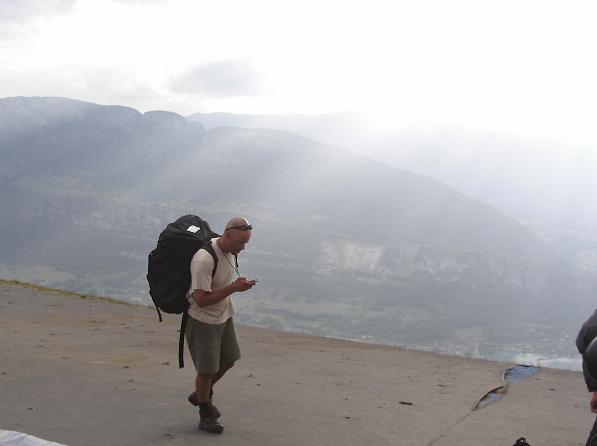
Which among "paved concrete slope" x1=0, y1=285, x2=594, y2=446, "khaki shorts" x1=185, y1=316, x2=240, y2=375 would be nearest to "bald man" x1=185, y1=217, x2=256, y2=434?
"khaki shorts" x1=185, y1=316, x2=240, y2=375

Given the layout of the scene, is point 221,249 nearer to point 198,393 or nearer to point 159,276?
point 159,276

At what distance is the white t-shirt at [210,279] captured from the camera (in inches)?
241

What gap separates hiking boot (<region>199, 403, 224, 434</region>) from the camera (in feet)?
21.4

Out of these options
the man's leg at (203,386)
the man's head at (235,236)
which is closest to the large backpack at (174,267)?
the man's head at (235,236)

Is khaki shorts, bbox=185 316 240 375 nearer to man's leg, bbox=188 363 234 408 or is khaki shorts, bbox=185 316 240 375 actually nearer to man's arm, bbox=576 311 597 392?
man's leg, bbox=188 363 234 408

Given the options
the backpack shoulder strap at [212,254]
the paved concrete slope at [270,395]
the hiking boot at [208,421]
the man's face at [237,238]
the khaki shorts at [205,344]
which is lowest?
the paved concrete slope at [270,395]

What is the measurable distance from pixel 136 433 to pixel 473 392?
6221 mm

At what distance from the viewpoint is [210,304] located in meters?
6.14

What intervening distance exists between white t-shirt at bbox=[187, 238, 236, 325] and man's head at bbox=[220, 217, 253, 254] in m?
0.11

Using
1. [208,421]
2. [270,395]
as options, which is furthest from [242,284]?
[270,395]

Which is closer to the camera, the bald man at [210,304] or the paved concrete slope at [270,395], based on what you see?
the bald man at [210,304]

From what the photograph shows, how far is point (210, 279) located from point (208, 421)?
5.05 feet

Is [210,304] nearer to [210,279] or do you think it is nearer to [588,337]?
[210,279]

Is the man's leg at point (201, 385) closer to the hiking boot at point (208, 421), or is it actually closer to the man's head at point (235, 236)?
the hiking boot at point (208, 421)
